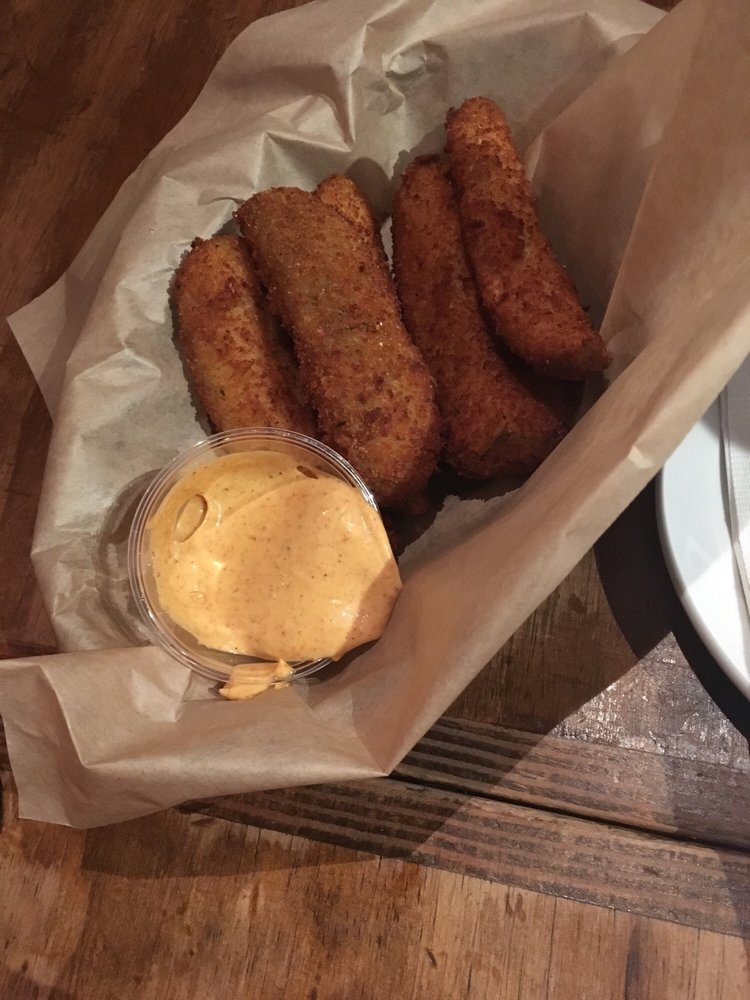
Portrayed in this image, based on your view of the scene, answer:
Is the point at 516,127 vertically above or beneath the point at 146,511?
above

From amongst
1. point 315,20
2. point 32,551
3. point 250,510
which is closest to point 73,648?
point 32,551

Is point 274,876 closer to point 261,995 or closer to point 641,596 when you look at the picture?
point 261,995

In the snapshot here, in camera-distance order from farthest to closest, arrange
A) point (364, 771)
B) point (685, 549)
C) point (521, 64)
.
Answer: point (521, 64) < point (685, 549) < point (364, 771)

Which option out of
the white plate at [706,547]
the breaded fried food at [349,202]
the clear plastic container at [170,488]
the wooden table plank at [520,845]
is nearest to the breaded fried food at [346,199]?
the breaded fried food at [349,202]

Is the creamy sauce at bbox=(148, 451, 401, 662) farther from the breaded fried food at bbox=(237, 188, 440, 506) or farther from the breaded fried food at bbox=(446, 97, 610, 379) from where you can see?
the breaded fried food at bbox=(446, 97, 610, 379)

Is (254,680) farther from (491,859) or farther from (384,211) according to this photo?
(384,211)

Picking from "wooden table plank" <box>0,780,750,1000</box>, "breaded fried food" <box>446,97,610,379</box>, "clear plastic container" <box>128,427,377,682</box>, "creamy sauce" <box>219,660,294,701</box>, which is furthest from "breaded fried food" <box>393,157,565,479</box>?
"wooden table plank" <box>0,780,750,1000</box>

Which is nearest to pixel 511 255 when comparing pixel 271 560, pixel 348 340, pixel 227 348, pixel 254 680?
pixel 348 340

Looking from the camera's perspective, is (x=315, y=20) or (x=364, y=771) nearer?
(x=364, y=771)
